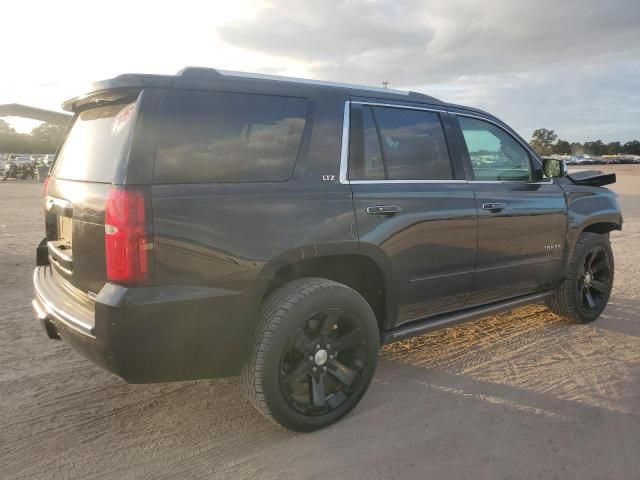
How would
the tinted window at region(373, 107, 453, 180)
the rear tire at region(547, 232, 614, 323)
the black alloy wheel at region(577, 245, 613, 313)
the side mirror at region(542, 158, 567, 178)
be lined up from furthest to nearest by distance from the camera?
the black alloy wheel at region(577, 245, 613, 313) → the rear tire at region(547, 232, 614, 323) → the side mirror at region(542, 158, 567, 178) → the tinted window at region(373, 107, 453, 180)

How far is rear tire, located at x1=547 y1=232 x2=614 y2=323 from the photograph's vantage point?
4.70 meters

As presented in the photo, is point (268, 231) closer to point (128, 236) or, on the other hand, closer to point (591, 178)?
point (128, 236)

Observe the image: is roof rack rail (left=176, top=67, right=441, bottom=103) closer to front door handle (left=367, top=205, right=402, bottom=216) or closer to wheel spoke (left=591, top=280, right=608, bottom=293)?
front door handle (left=367, top=205, right=402, bottom=216)

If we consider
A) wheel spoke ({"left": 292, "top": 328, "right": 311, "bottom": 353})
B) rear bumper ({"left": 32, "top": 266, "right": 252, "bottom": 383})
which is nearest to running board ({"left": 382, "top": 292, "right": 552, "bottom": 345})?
wheel spoke ({"left": 292, "top": 328, "right": 311, "bottom": 353})

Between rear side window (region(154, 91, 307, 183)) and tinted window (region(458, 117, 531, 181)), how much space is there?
1482 millimetres

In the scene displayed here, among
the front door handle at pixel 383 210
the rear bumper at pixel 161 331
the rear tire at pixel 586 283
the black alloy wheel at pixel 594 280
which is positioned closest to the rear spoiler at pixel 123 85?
the rear bumper at pixel 161 331

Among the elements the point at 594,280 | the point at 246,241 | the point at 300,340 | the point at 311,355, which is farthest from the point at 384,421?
the point at 594,280

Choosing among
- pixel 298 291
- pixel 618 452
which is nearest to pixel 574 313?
pixel 618 452

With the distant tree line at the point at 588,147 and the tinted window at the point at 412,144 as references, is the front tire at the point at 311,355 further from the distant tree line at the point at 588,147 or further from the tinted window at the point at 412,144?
the distant tree line at the point at 588,147

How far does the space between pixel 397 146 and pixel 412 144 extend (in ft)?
0.50

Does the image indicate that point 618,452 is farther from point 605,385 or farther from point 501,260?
point 501,260

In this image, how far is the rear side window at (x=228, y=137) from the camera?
2.59m

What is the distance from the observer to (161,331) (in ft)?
8.30

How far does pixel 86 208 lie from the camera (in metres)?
2.71
